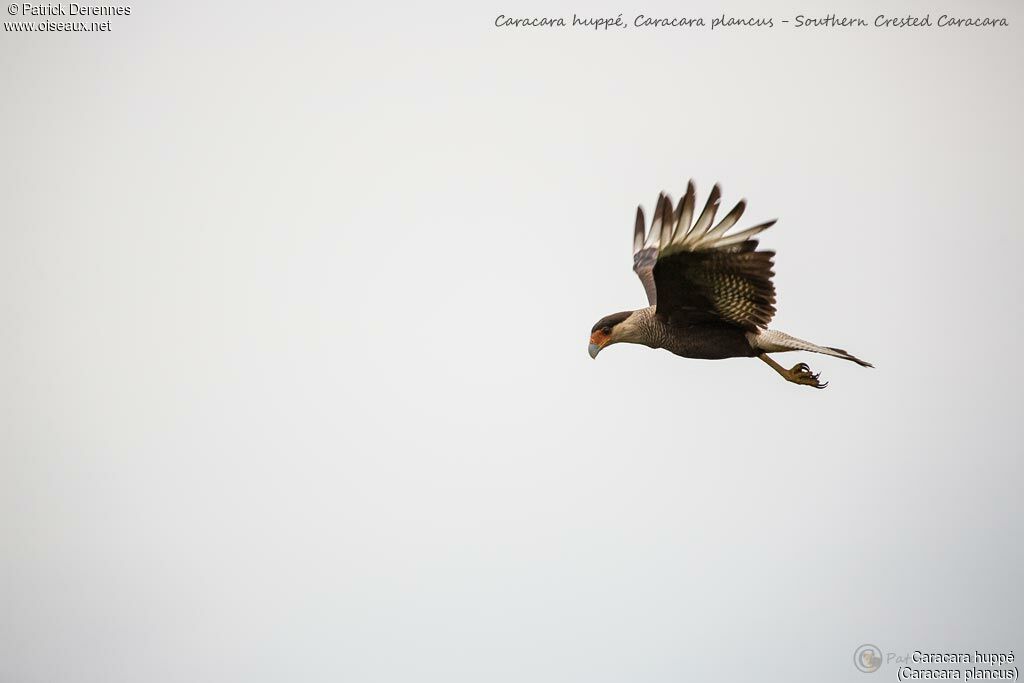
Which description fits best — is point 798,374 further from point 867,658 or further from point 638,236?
point 867,658

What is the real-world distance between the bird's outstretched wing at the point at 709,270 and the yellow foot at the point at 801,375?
256mm

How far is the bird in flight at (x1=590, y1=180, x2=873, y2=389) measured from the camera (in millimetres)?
2389

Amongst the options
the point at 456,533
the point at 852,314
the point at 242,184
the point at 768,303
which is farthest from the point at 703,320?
the point at 242,184

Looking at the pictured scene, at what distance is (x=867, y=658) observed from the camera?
2852 mm

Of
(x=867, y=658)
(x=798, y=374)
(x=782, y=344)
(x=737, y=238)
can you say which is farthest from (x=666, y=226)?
(x=867, y=658)

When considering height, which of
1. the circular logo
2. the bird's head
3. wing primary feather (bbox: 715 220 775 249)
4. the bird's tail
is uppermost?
wing primary feather (bbox: 715 220 775 249)

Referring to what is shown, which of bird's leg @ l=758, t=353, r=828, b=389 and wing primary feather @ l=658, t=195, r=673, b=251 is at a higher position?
wing primary feather @ l=658, t=195, r=673, b=251

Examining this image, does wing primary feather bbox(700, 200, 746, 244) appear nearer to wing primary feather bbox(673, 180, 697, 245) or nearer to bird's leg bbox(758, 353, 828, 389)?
wing primary feather bbox(673, 180, 697, 245)

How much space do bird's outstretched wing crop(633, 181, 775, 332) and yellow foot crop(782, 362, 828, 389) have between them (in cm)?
26

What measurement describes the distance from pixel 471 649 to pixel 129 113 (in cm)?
162

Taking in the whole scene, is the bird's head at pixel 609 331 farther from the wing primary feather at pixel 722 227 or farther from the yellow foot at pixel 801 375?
the yellow foot at pixel 801 375

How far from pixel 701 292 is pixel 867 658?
3.65 ft

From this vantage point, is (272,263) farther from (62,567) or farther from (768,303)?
(768,303)

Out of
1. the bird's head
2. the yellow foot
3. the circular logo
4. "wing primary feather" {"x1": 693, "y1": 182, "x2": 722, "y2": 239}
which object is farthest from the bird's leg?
the circular logo
